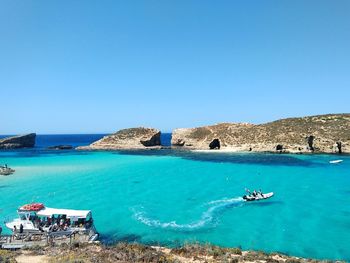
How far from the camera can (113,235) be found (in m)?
28.3

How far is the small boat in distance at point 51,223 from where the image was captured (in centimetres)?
2714

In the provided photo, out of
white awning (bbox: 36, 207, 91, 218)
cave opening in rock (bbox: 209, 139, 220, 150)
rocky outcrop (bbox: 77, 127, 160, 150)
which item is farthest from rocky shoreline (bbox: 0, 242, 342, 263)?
rocky outcrop (bbox: 77, 127, 160, 150)

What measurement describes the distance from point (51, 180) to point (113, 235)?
31138mm

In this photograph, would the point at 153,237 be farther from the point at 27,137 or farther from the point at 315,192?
the point at 27,137

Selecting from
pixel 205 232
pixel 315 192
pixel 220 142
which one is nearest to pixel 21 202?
pixel 205 232

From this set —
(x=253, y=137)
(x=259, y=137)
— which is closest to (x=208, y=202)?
(x=259, y=137)

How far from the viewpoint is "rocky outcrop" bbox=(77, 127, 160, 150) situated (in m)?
127

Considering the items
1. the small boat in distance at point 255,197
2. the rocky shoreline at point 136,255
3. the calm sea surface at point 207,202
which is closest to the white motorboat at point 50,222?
the calm sea surface at point 207,202

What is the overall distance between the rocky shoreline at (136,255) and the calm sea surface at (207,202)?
3.53m

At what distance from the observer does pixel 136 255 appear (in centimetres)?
2072

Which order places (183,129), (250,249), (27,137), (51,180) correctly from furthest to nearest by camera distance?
(27,137)
(183,129)
(51,180)
(250,249)

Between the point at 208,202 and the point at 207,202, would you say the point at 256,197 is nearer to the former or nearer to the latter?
the point at 208,202

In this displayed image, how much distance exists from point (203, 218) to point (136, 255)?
12.9 m

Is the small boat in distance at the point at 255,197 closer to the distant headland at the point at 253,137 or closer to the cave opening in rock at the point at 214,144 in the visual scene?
the distant headland at the point at 253,137
